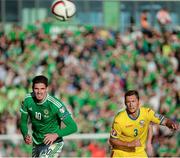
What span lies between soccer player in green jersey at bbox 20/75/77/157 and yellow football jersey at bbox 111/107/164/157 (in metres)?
0.68

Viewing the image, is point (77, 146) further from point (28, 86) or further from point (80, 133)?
point (28, 86)

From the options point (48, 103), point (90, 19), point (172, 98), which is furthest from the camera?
point (90, 19)

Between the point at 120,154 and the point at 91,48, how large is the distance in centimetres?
710

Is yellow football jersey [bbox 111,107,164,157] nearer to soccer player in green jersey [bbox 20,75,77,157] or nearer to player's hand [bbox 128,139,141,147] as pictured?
player's hand [bbox 128,139,141,147]

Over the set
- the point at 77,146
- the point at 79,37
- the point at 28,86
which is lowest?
the point at 77,146

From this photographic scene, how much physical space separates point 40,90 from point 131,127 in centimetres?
143

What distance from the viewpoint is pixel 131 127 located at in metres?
9.46

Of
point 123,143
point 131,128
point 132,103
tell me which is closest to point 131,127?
point 131,128

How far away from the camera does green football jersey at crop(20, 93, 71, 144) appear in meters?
9.08

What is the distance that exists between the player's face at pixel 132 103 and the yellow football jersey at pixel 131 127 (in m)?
0.19

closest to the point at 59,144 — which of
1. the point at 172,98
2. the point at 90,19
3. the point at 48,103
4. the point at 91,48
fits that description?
the point at 48,103

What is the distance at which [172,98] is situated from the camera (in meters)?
15.1

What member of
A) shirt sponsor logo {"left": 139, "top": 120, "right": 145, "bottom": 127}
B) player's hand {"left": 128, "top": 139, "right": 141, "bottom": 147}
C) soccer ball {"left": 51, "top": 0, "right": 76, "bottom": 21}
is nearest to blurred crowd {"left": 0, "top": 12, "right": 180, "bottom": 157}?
soccer ball {"left": 51, "top": 0, "right": 76, "bottom": 21}

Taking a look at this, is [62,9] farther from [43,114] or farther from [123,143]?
[123,143]
